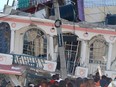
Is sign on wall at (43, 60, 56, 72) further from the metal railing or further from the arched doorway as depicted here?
the arched doorway

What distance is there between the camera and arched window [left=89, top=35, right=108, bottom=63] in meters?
21.2

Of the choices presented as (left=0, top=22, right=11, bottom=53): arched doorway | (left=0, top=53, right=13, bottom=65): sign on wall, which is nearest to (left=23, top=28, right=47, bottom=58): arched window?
(left=0, top=22, right=11, bottom=53): arched doorway

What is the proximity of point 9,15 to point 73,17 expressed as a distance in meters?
3.30

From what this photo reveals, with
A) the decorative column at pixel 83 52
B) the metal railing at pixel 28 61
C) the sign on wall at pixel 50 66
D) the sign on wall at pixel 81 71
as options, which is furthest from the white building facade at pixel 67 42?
the metal railing at pixel 28 61

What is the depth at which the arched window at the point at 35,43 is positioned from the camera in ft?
69.5

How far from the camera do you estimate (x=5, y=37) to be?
2112 cm

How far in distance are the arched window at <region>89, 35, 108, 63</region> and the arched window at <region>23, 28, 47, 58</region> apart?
2.23m

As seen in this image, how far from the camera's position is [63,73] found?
1546 centimetres

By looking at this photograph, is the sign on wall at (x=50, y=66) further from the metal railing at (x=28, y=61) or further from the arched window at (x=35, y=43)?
the arched window at (x=35, y=43)

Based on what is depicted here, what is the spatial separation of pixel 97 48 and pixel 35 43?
294 cm

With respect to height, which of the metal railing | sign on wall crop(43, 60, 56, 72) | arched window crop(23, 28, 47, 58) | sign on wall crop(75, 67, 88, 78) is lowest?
sign on wall crop(75, 67, 88, 78)

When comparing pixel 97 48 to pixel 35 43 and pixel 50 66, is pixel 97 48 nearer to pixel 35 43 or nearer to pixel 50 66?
pixel 50 66

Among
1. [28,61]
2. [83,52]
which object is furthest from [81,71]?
[28,61]

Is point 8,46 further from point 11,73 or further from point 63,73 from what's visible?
point 63,73
